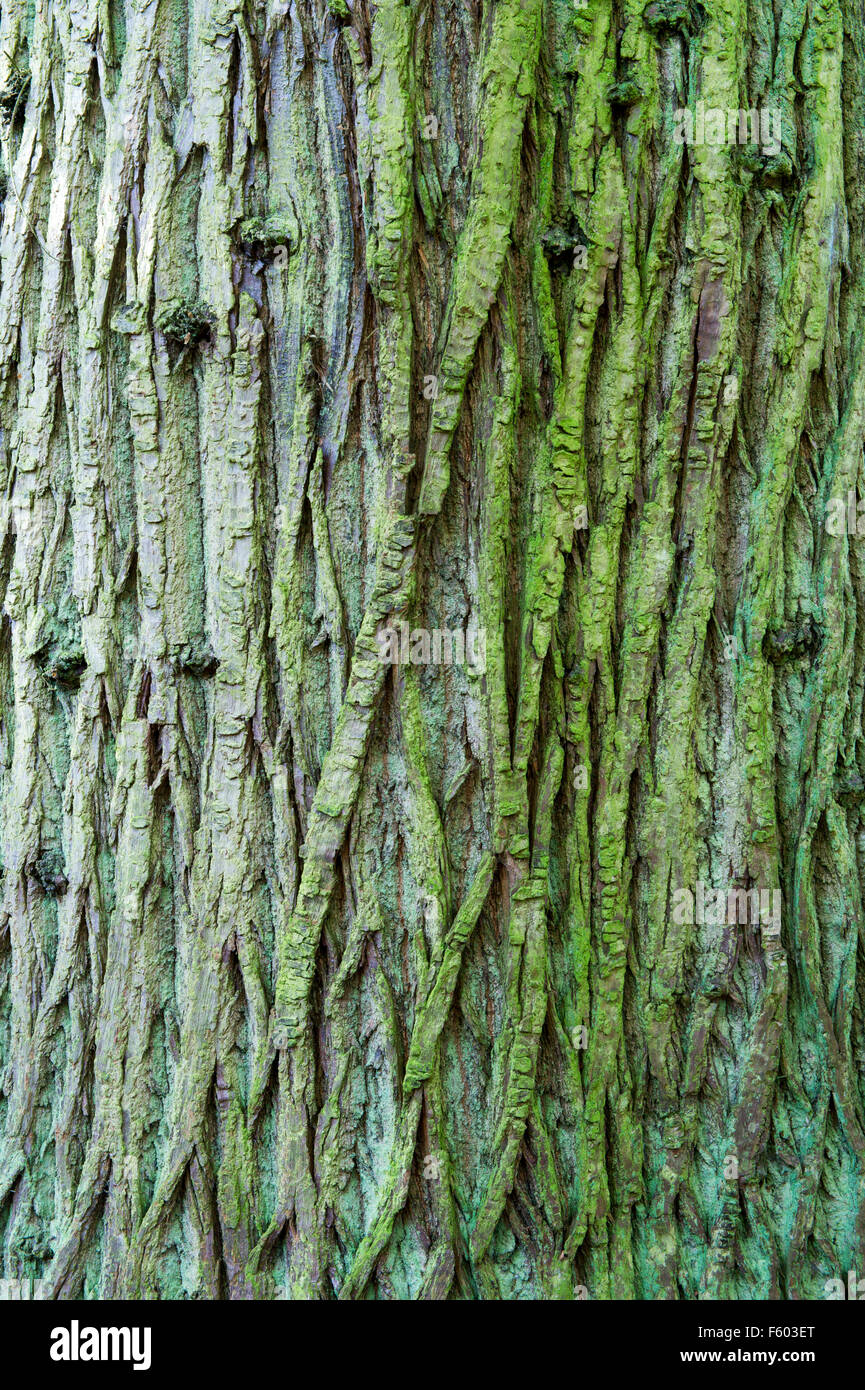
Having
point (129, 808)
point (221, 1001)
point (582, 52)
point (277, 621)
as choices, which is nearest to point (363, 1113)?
point (221, 1001)

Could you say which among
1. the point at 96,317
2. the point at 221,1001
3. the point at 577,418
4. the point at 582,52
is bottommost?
the point at 221,1001

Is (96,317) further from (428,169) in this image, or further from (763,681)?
(763,681)

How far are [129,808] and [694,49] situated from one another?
2.11m

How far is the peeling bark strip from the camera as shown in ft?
7.17

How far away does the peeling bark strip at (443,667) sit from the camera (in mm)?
2186

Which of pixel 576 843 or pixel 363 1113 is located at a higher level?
pixel 576 843

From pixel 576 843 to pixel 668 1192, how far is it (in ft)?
2.63

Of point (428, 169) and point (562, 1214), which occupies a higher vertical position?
point (428, 169)

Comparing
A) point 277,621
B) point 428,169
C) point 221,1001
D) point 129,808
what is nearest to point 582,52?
point 428,169

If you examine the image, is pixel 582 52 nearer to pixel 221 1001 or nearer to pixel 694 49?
pixel 694 49

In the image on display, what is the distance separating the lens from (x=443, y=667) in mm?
2238

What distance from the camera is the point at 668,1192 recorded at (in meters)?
2.24

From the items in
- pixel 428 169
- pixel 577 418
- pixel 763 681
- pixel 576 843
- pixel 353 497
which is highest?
pixel 428 169

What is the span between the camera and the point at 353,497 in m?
2.23
